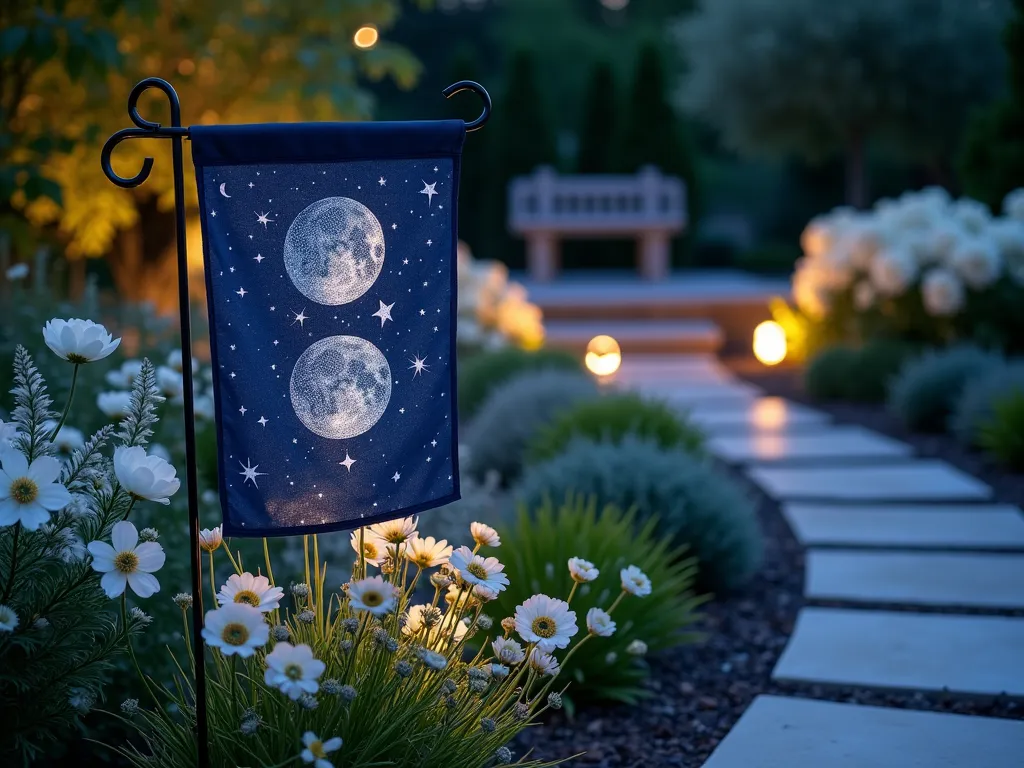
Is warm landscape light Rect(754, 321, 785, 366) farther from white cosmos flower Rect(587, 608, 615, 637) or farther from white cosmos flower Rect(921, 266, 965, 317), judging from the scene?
white cosmos flower Rect(587, 608, 615, 637)

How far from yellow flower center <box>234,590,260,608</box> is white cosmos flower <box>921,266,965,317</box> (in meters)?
5.92

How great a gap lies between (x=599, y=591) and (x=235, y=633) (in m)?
1.31

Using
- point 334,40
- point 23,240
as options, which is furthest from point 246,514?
point 334,40

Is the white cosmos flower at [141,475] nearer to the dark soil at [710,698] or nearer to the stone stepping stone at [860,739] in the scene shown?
the dark soil at [710,698]

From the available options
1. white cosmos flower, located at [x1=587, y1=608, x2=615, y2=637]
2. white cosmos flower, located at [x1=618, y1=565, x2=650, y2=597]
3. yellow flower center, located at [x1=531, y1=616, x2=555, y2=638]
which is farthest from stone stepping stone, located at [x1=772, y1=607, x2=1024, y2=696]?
yellow flower center, located at [x1=531, y1=616, x2=555, y2=638]

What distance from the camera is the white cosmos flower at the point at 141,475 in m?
1.51

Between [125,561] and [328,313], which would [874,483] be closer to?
[328,313]

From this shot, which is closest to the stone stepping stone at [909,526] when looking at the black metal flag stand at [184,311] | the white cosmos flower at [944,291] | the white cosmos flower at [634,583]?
the white cosmos flower at [634,583]

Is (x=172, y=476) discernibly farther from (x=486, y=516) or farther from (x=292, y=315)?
(x=486, y=516)

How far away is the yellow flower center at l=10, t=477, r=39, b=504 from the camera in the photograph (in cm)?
144

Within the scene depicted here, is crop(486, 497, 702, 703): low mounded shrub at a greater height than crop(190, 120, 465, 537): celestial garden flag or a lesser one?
lesser

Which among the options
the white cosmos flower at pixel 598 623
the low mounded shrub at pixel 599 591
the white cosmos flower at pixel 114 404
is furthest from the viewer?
the low mounded shrub at pixel 599 591

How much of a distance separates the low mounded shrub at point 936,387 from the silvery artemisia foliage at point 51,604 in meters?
5.11

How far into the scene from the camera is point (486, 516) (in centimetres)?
375
